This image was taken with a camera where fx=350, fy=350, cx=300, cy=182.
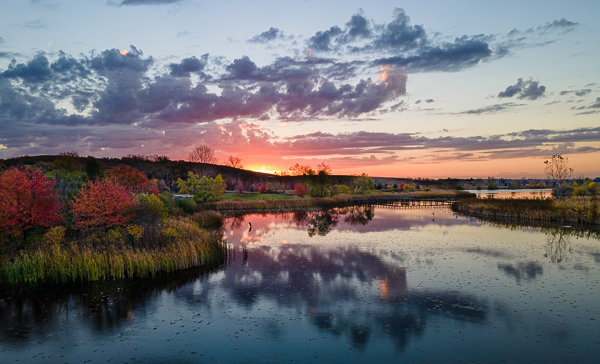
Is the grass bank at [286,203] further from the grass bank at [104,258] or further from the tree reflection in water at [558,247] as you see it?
the tree reflection in water at [558,247]

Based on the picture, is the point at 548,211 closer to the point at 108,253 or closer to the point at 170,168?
the point at 108,253

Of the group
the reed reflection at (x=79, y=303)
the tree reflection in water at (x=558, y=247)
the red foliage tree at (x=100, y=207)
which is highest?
the red foliage tree at (x=100, y=207)

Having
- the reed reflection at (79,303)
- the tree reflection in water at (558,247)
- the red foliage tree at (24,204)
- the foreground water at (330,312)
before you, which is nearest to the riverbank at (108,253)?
the reed reflection at (79,303)

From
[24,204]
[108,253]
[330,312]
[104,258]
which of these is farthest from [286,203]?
[330,312]

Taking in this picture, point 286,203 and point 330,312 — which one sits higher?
point 286,203

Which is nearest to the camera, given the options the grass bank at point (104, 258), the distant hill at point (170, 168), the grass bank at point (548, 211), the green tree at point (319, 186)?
the grass bank at point (104, 258)

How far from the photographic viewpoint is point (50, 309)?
14047mm

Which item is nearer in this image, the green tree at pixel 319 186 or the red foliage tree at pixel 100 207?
the red foliage tree at pixel 100 207

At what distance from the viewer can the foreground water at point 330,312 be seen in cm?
1038

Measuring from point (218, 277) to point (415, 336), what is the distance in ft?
36.2

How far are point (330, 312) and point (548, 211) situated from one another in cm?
3881

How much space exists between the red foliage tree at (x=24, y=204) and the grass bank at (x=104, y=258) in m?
1.40

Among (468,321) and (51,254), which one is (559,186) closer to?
(468,321)

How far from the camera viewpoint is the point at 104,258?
18594 mm
